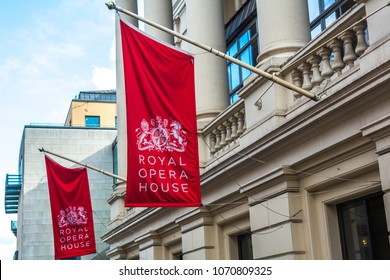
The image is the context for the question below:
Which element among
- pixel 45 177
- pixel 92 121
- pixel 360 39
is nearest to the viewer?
pixel 360 39

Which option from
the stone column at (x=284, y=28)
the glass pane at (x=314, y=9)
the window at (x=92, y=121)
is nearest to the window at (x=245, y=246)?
the stone column at (x=284, y=28)

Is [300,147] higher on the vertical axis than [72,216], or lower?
lower

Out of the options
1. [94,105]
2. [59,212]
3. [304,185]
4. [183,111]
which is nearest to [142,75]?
[183,111]

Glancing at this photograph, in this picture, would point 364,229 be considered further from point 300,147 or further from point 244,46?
point 244,46

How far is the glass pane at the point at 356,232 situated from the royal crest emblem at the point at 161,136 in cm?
313

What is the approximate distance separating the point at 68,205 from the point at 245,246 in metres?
6.94

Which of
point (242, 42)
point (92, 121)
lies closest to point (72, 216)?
point (242, 42)

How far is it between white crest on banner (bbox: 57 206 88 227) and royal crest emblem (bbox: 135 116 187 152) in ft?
28.2

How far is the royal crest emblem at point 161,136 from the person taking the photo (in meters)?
11.8

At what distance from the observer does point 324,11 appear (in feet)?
58.0

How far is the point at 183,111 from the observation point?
1191cm

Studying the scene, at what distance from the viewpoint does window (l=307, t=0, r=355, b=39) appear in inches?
656

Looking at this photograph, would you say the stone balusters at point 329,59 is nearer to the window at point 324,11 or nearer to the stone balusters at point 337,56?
the stone balusters at point 337,56

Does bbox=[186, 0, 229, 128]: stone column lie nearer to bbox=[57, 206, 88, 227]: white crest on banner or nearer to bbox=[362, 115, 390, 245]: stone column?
bbox=[57, 206, 88, 227]: white crest on banner
